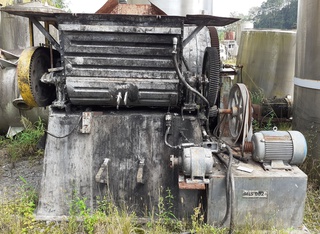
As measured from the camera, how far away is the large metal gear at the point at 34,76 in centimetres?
285

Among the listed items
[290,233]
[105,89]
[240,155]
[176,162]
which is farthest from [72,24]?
[290,233]

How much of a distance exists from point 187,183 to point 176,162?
23cm

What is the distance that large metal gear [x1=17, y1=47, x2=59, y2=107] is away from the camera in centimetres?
285

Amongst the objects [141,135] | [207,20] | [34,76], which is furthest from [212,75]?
[34,76]

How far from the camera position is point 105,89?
2.79 m

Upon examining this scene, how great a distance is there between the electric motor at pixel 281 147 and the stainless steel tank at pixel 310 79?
794 millimetres

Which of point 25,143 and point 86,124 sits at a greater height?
point 86,124

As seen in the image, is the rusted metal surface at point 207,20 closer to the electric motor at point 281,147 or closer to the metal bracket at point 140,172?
the electric motor at point 281,147

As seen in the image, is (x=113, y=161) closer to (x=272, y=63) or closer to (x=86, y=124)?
(x=86, y=124)

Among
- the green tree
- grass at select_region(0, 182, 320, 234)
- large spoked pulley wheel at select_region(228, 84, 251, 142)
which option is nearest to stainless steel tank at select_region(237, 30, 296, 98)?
A: large spoked pulley wheel at select_region(228, 84, 251, 142)

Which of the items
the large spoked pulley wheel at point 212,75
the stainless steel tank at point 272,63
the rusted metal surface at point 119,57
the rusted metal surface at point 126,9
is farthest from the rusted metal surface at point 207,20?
the stainless steel tank at point 272,63

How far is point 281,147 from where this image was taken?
107 inches

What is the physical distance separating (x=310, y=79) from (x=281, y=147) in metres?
1.15

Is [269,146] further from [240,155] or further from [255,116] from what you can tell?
[255,116]
